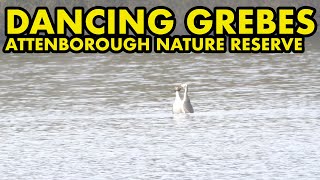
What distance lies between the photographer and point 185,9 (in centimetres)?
8912

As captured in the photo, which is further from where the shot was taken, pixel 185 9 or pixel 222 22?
pixel 185 9

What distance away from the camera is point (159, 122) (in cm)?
3578

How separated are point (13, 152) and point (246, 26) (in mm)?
43242

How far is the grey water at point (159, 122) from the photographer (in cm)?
2773

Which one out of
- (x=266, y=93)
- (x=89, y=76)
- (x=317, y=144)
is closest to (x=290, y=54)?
(x=89, y=76)

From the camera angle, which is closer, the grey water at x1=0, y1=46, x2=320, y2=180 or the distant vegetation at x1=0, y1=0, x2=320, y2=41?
the grey water at x1=0, y1=46, x2=320, y2=180

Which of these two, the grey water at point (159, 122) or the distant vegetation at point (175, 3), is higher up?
the distant vegetation at point (175, 3)

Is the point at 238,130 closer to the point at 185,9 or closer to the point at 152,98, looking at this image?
the point at 152,98

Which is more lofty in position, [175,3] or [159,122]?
[175,3]

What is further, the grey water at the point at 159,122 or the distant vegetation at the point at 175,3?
the distant vegetation at the point at 175,3

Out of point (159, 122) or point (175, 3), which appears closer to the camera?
point (159, 122)

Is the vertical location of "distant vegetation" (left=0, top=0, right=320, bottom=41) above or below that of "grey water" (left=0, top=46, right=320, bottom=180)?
above

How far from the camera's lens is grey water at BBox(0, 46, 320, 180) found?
27734 mm

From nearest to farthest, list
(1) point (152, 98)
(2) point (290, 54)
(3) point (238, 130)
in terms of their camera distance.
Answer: (3) point (238, 130) < (1) point (152, 98) < (2) point (290, 54)
